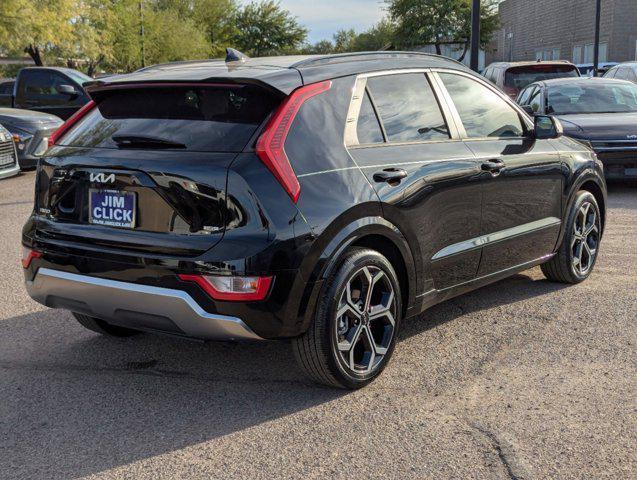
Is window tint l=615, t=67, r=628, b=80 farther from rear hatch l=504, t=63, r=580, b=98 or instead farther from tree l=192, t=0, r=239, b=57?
tree l=192, t=0, r=239, b=57

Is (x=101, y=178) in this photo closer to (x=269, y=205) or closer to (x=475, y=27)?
(x=269, y=205)

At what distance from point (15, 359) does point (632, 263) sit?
16.8 feet

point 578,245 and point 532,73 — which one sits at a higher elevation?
point 532,73

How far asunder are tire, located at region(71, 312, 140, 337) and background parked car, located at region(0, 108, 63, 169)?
9.41 m

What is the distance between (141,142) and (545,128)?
3.05 metres

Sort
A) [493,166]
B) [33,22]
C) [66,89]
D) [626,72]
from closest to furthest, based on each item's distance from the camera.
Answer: [493,166] < [66,89] < [626,72] < [33,22]

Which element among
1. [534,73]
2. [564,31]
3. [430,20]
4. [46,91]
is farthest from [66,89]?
[564,31]

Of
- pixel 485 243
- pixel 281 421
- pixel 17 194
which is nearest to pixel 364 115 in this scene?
pixel 485 243

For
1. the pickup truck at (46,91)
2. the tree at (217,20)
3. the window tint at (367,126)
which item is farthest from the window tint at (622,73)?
the tree at (217,20)

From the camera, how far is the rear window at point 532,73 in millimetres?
17219

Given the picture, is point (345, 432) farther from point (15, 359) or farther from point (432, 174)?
point (15, 359)

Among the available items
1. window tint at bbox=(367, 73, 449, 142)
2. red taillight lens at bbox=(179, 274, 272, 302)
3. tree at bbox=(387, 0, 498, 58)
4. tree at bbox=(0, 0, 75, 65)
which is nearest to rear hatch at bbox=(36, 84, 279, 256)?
red taillight lens at bbox=(179, 274, 272, 302)

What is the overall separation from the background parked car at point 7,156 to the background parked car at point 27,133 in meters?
1.56

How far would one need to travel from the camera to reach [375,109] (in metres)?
4.50
